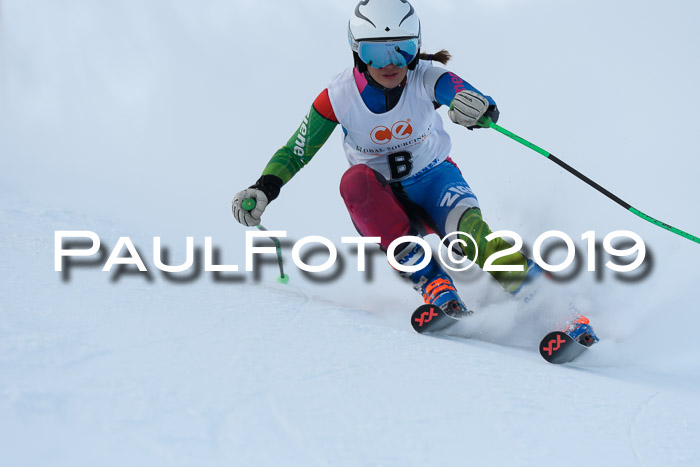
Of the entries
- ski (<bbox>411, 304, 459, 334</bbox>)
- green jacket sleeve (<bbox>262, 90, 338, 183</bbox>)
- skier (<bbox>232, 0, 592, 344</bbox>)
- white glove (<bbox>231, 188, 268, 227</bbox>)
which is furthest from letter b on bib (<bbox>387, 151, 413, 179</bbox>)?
ski (<bbox>411, 304, 459, 334</bbox>)

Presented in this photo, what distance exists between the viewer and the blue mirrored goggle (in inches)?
88.0

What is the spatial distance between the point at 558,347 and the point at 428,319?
384 mm

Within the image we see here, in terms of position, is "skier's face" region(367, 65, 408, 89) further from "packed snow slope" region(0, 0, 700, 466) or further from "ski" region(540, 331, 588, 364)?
"ski" region(540, 331, 588, 364)

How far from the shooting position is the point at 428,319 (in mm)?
2080

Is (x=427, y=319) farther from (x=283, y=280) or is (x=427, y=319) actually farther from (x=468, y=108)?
(x=283, y=280)

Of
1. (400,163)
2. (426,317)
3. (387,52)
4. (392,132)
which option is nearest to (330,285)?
(400,163)

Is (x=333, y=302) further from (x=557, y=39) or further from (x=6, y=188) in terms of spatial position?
(x=557, y=39)

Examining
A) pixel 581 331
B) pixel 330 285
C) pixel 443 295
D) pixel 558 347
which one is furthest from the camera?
pixel 330 285

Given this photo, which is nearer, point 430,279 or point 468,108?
point 468,108

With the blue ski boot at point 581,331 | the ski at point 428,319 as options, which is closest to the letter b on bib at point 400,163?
the ski at point 428,319

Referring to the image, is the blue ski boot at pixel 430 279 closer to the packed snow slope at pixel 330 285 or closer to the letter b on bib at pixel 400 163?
the packed snow slope at pixel 330 285

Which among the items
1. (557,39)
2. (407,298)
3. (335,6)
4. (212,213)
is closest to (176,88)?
(335,6)

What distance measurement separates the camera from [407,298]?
287 centimetres

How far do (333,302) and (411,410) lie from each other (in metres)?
1.20
